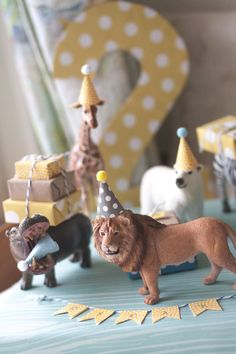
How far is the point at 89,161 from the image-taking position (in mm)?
1004

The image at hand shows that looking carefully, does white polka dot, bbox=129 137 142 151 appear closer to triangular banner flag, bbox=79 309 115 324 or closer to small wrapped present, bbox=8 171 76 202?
small wrapped present, bbox=8 171 76 202

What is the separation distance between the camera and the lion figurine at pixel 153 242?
2.48 ft

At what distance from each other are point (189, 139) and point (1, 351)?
2.48 ft

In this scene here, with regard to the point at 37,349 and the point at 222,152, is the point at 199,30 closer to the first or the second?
the point at 222,152

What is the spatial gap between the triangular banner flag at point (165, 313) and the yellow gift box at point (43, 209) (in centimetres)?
22

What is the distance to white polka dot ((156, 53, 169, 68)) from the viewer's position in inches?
46.4

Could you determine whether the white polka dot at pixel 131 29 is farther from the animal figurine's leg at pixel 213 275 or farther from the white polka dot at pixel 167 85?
the animal figurine's leg at pixel 213 275

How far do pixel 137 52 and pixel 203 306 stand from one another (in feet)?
2.01

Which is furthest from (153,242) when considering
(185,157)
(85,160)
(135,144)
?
(135,144)

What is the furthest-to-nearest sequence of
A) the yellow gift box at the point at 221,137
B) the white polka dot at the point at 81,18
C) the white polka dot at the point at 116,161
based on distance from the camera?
the white polka dot at the point at 116,161, the white polka dot at the point at 81,18, the yellow gift box at the point at 221,137

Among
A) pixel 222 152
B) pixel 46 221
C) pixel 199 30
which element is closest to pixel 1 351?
pixel 46 221

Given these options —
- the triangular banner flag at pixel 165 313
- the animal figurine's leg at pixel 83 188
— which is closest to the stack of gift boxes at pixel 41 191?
the animal figurine's leg at pixel 83 188

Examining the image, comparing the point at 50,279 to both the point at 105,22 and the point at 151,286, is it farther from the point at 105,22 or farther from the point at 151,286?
the point at 105,22

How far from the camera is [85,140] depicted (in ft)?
3.26
